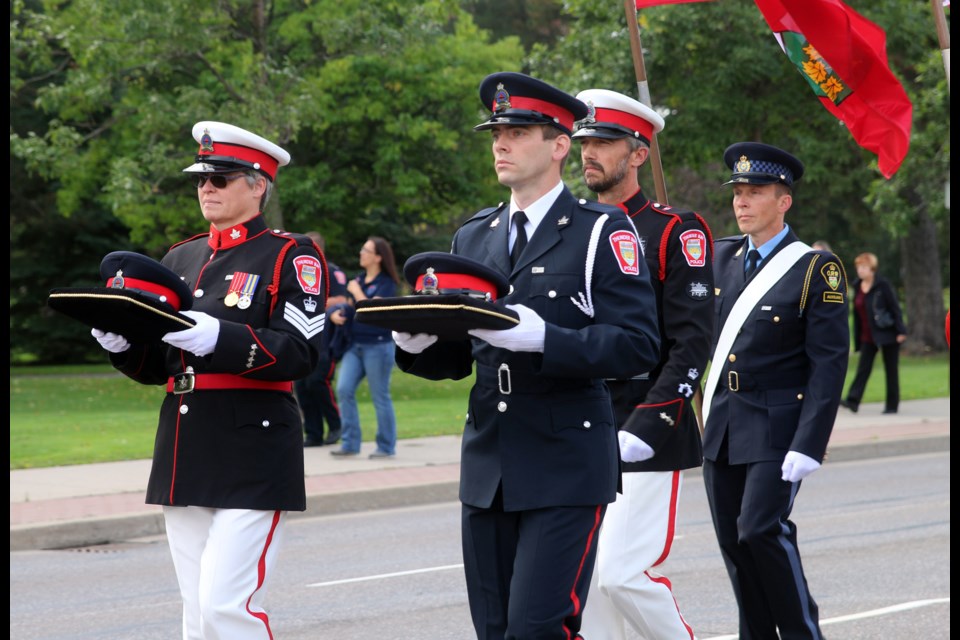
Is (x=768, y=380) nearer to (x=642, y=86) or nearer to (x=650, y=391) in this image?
(x=650, y=391)

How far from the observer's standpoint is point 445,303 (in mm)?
3875

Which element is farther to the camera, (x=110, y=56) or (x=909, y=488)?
(x=110, y=56)

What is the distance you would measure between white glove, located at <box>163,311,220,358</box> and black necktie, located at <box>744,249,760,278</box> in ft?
8.00

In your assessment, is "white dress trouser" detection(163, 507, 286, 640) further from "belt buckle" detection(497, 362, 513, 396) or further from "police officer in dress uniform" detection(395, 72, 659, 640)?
"belt buckle" detection(497, 362, 513, 396)

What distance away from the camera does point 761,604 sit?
18.8 feet

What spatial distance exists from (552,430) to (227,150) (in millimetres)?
1536

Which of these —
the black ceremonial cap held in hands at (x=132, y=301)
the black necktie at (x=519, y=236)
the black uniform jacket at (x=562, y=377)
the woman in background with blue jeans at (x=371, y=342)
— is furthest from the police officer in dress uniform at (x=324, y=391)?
the black uniform jacket at (x=562, y=377)

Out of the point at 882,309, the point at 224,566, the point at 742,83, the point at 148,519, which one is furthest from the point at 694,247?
the point at 742,83

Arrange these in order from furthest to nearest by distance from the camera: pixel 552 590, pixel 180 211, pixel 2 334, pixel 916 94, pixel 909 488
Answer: pixel 916 94 → pixel 180 211 → pixel 909 488 → pixel 2 334 → pixel 552 590

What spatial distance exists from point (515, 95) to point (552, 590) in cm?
141

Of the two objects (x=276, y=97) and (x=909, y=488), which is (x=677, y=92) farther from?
(x=909, y=488)

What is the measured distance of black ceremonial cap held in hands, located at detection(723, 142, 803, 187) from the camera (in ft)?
19.6

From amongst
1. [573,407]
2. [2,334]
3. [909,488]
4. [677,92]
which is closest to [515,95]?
[573,407]

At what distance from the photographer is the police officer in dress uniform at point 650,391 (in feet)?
17.2
